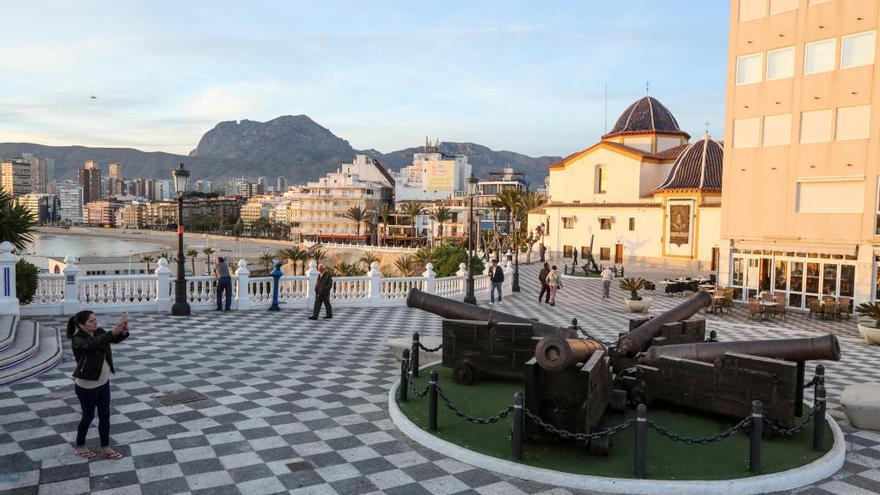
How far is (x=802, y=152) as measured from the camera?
23203 mm

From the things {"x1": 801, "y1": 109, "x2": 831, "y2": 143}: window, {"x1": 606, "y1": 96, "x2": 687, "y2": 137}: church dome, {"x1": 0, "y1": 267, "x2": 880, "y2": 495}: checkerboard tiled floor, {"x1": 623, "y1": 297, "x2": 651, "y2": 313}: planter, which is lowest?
{"x1": 623, "y1": 297, "x2": 651, "y2": 313}: planter

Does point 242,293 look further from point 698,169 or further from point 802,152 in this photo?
point 698,169

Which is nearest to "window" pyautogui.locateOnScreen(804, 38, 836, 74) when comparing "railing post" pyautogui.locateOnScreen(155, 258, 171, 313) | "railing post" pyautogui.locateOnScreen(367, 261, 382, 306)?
"railing post" pyautogui.locateOnScreen(367, 261, 382, 306)

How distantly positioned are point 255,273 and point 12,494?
92507 mm

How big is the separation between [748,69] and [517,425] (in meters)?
24.2

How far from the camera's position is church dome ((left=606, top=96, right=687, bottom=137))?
5888 centimetres

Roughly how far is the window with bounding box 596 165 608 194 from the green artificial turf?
46.8 m

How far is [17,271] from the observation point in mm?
14812

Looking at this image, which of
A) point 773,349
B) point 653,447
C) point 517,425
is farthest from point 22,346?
point 773,349

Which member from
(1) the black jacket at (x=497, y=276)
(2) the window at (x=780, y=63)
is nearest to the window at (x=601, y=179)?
(2) the window at (x=780, y=63)

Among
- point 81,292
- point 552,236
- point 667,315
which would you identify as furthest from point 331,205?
point 667,315

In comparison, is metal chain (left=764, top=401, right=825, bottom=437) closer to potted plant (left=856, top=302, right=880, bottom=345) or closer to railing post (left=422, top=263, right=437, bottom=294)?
potted plant (left=856, top=302, right=880, bottom=345)

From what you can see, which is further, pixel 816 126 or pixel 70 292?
pixel 816 126

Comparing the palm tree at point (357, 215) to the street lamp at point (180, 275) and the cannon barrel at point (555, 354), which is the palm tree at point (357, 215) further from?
the cannon barrel at point (555, 354)
